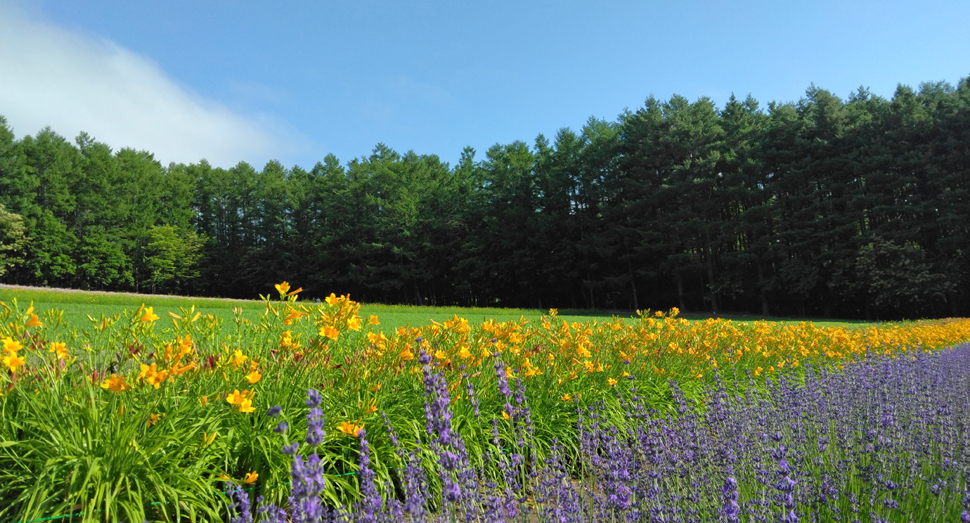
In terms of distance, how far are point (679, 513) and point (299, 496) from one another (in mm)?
1714

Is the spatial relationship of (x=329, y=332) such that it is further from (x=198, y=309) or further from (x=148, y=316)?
(x=198, y=309)

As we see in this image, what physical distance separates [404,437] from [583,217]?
29725 mm

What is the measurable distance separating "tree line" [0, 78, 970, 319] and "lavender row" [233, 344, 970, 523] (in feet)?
80.8

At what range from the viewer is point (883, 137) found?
2392cm

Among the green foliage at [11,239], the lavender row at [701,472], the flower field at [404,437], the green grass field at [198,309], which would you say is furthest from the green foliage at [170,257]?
the lavender row at [701,472]

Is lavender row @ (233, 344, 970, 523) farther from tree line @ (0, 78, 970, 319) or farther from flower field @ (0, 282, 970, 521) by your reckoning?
tree line @ (0, 78, 970, 319)

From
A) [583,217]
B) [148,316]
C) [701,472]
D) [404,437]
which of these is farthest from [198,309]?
[583,217]

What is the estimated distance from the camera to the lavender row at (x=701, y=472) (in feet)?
5.30

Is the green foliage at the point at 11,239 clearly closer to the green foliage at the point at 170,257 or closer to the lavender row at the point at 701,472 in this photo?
the green foliage at the point at 170,257

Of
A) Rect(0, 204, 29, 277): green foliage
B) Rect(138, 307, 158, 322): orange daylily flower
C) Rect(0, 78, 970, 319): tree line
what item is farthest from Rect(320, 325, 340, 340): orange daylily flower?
Rect(0, 204, 29, 277): green foliage

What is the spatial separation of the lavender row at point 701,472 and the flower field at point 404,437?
16 mm

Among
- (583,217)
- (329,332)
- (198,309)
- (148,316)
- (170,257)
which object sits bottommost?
(329,332)

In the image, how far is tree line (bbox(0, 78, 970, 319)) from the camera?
76.9ft

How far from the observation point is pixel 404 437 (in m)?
2.81
